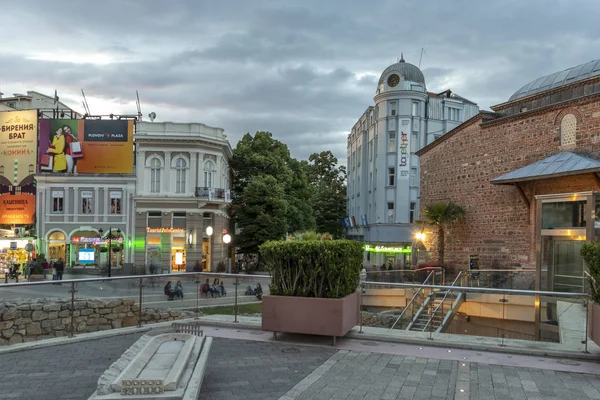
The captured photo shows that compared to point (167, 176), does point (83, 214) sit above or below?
below

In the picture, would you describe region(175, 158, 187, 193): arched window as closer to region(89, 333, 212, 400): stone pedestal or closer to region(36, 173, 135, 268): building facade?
region(36, 173, 135, 268): building facade

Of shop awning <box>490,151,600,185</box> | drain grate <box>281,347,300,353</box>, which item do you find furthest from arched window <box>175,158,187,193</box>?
drain grate <box>281,347,300,353</box>

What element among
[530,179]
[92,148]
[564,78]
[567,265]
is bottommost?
[567,265]

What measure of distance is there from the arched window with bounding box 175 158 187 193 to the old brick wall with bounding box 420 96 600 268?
19.8 m

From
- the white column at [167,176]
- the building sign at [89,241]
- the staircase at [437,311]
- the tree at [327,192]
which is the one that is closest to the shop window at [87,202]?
the building sign at [89,241]

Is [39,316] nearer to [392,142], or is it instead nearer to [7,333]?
[7,333]

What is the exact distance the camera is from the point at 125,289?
34.3 ft

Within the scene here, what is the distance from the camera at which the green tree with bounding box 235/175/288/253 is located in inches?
1518

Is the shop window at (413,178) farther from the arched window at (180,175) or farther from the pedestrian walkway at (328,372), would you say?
the pedestrian walkway at (328,372)

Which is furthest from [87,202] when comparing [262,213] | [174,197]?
[262,213]

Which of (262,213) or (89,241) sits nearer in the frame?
(89,241)

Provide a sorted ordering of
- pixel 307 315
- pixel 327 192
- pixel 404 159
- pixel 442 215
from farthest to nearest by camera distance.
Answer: pixel 327 192
pixel 404 159
pixel 442 215
pixel 307 315

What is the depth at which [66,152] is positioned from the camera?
1521 inches

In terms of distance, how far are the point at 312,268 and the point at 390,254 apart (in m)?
34.9
